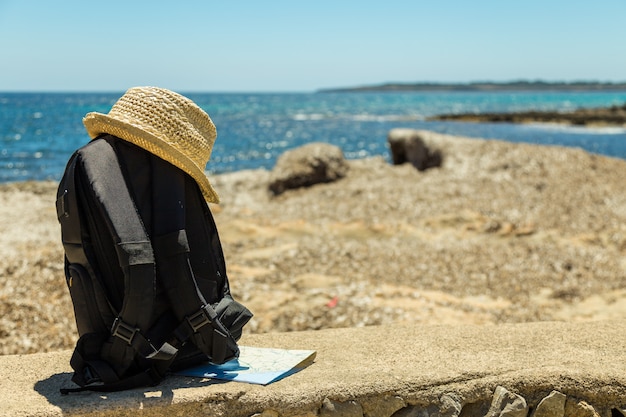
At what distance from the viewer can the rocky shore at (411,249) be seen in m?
6.39

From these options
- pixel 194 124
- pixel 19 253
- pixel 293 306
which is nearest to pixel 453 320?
pixel 293 306

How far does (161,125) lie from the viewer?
269 cm

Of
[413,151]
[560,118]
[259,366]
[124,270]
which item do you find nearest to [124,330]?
[124,270]

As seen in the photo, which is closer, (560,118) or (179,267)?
(179,267)

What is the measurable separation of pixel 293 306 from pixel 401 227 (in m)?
3.49

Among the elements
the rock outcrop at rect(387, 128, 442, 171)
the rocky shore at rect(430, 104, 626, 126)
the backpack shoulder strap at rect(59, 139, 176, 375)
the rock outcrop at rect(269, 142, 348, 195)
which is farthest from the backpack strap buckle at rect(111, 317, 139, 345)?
the rocky shore at rect(430, 104, 626, 126)

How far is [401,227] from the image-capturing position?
9.63 meters

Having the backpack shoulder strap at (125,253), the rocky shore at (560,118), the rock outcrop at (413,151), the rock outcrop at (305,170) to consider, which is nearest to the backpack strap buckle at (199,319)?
the backpack shoulder strap at (125,253)

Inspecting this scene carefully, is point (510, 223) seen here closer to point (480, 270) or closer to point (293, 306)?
point (480, 270)

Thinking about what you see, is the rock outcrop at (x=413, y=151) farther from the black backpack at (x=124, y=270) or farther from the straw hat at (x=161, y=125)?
the black backpack at (x=124, y=270)

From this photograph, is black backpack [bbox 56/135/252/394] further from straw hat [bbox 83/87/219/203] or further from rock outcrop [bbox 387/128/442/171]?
rock outcrop [bbox 387/128/442/171]

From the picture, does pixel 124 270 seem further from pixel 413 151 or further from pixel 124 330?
pixel 413 151

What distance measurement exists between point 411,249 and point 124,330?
6.34 m

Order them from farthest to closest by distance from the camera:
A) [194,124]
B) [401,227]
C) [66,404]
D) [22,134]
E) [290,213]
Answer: [22,134]
[290,213]
[401,227]
[194,124]
[66,404]
